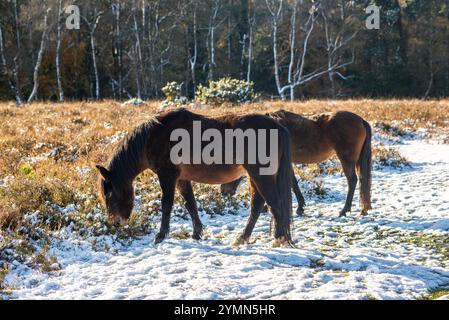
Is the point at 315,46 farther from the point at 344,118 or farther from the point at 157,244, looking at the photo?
the point at 157,244

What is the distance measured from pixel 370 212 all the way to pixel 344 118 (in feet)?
5.45

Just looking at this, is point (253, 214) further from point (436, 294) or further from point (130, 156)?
point (436, 294)

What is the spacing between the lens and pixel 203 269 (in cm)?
506

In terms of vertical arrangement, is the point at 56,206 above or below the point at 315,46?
below

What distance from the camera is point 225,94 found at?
1931 centimetres

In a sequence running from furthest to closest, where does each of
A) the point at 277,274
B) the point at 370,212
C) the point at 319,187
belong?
the point at 319,187
the point at 370,212
the point at 277,274

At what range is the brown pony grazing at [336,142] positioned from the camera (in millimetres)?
7925

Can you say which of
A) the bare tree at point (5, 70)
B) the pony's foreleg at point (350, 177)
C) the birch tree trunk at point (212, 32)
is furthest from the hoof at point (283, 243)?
the birch tree trunk at point (212, 32)

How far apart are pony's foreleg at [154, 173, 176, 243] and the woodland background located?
2418 cm

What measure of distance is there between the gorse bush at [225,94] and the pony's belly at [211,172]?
1302 centimetres

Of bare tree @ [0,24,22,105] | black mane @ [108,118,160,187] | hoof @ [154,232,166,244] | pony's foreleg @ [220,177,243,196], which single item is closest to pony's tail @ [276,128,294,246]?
hoof @ [154,232,166,244]

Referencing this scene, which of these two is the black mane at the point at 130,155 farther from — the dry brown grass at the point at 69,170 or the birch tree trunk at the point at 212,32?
the birch tree trunk at the point at 212,32

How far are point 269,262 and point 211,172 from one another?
4.76 ft
